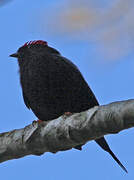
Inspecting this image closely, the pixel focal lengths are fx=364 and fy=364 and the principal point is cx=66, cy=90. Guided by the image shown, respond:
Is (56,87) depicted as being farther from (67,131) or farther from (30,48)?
(67,131)

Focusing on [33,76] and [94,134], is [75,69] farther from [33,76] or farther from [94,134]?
[94,134]

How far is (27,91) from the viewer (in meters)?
4.21

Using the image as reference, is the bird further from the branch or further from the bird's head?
the branch

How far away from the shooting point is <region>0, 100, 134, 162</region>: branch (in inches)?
93.4

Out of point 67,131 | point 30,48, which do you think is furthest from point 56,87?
point 67,131

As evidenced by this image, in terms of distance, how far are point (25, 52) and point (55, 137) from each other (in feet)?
7.05

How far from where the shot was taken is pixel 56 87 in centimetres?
396

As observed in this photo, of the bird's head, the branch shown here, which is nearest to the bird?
the bird's head

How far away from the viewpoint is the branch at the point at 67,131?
7.79 ft

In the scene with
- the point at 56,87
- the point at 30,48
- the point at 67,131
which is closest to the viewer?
the point at 67,131

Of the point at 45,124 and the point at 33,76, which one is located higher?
the point at 33,76

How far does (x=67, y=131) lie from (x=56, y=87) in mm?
1309

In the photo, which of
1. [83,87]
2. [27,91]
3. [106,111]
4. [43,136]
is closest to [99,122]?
[106,111]

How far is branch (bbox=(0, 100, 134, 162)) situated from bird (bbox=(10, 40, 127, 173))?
0.95 m
